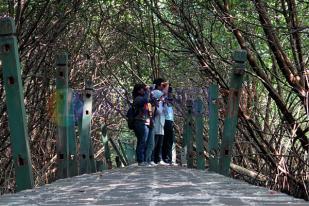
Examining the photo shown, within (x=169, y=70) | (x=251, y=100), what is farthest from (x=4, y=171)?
(x=169, y=70)

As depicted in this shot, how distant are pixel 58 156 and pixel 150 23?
367 inches

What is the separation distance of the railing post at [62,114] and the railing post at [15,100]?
111 cm

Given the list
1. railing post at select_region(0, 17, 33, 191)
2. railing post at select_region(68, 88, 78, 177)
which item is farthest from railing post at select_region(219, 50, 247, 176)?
railing post at select_region(0, 17, 33, 191)

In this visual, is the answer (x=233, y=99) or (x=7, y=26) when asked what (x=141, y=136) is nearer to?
(x=233, y=99)

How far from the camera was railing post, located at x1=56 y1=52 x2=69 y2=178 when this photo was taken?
4977mm

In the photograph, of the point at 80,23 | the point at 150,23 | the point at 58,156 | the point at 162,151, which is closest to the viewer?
the point at 58,156

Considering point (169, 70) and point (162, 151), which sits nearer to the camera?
point (162, 151)

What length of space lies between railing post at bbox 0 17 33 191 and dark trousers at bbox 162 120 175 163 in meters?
5.69

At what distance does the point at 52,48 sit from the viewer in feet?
35.2

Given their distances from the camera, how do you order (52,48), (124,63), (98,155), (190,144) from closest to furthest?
(190,144) → (52,48) → (124,63) → (98,155)

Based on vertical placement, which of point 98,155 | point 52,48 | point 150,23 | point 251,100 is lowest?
point 98,155

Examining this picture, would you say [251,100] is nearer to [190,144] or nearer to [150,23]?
[190,144]

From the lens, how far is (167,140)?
9.66 metres

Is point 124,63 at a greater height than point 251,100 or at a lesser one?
greater
